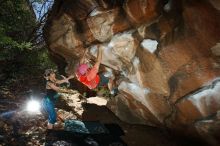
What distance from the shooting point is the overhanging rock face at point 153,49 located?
7.75 metres

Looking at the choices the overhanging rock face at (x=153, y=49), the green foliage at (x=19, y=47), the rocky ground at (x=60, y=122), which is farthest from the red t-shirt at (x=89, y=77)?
the green foliage at (x=19, y=47)

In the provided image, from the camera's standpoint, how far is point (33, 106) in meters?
12.1

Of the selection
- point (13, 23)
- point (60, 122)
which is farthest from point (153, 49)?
point (13, 23)

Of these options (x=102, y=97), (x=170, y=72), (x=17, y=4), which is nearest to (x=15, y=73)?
(x=17, y=4)

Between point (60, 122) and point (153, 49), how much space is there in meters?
4.59

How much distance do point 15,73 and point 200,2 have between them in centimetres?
1066

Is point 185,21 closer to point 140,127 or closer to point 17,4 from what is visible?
point 140,127

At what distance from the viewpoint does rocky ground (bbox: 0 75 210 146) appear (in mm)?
9867

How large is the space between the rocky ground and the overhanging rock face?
48cm

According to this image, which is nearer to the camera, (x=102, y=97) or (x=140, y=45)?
(x=140, y=45)

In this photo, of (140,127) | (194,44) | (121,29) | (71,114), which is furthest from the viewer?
(71,114)

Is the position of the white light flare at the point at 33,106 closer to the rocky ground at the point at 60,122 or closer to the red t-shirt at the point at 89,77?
the rocky ground at the point at 60,122

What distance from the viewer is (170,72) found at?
8758 mm

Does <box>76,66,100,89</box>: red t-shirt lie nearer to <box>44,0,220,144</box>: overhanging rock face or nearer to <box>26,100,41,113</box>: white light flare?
<box>44,0,220,144</box>: overhanging rock face
